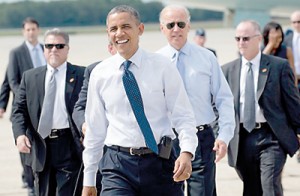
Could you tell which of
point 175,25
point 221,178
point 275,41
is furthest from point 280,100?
point 221,178

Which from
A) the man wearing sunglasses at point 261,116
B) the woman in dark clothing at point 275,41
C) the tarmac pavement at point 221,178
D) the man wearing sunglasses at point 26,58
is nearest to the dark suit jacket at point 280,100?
the man wearing sunglasses at point 261,116

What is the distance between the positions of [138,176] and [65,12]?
93.5 m

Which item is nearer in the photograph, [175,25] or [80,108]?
[80,108]

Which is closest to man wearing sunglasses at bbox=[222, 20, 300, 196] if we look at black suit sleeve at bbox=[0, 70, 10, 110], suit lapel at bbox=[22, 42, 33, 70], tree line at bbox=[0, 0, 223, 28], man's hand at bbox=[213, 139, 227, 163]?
man's hand at bbox=[213, 139, 227, 163]

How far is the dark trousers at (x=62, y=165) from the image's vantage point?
293 inches

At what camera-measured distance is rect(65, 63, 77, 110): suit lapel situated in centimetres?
735

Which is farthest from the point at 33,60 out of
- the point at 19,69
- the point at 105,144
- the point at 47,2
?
the point at 47,2

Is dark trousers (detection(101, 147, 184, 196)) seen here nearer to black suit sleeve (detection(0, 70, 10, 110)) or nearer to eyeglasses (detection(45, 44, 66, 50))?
eyeglasses (detection(45, 44, 66, 50))

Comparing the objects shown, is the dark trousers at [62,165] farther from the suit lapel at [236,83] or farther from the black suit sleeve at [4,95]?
the black suit sleeve at [4,95]

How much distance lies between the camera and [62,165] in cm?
747

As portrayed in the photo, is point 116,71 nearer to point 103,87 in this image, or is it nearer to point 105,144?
point 103,87

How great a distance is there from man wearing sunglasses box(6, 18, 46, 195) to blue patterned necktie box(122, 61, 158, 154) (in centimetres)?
468

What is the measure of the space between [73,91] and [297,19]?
22.9 ft

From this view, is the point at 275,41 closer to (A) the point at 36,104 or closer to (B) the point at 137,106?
(A) the point at 36,104
